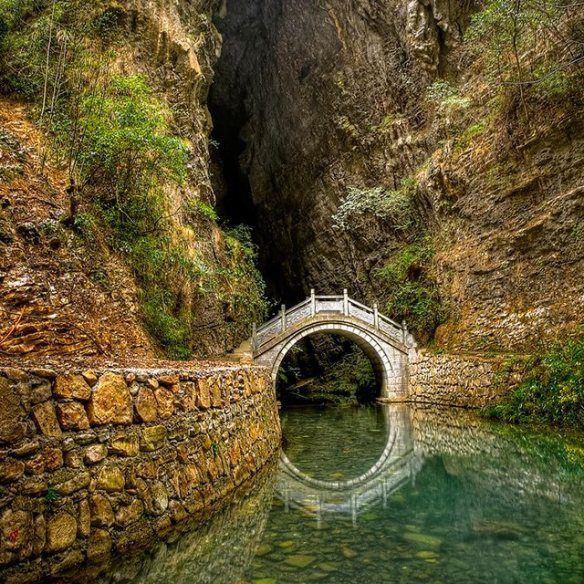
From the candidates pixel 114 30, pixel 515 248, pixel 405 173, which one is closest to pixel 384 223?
pixel 405 173

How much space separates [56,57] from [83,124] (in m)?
3.17

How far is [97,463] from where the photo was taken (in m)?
3.00

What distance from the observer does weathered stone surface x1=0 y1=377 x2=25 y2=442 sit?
97.2 inches

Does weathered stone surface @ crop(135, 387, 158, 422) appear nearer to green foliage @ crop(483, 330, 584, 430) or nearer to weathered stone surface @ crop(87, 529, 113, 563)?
weathered stone surface @ crop(87, 529, 113, 563)

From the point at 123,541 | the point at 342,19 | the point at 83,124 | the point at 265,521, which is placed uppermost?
the point at 342,19

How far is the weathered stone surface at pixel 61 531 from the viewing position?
2586mm

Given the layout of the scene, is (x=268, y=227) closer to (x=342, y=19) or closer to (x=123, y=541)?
(x=342, y=19)

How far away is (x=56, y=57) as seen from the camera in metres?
9.67

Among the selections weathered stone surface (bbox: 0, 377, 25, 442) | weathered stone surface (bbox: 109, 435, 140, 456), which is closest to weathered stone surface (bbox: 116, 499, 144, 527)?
weathered stone surface (bbox: 109, 435, 140, 456)

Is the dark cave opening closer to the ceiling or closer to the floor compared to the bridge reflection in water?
closer to the ceiling

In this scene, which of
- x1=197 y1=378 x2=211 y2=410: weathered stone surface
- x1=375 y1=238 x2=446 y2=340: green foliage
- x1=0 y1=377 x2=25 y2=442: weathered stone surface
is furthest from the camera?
x1=375 y1=238 x2=446 y2=340: green foliage

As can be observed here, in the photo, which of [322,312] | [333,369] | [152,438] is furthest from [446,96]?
[152,438]

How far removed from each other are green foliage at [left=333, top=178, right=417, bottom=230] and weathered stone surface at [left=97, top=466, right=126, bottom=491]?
16.9 metres

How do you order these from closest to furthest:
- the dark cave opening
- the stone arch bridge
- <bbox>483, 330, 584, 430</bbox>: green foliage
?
<bbox>483, 330, 584, 430</bbox>: green foliage
the stone arch bridge
the dark cave opening
